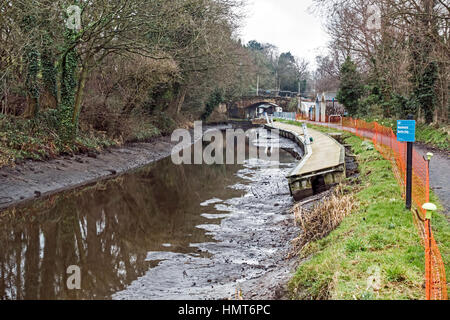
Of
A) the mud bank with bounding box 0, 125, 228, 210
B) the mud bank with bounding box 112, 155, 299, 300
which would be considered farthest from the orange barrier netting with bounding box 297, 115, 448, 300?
the mud bank with bounding box 0, 125, 228, 210

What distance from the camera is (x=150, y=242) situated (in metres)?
9.01

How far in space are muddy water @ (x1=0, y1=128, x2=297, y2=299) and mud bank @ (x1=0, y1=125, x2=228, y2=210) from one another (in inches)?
29.6

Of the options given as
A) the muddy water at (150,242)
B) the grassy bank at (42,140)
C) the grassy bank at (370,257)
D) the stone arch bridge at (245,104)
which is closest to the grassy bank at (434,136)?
the muddy water at (150,242)

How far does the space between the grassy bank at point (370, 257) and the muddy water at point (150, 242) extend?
2.20ft

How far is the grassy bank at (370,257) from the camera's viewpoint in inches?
196

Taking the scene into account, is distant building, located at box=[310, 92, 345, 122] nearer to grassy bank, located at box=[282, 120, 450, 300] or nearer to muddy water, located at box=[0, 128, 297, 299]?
muddy water, located at box=[0, 128, 297, 299]

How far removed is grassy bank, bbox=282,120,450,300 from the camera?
4988mm

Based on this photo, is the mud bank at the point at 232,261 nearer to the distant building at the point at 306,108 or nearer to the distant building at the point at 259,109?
the distant building at the point at 306,108

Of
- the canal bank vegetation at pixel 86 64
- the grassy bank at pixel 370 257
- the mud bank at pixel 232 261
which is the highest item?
the canal bank vegetation at pixel 86 64

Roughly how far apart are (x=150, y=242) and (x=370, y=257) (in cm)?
477

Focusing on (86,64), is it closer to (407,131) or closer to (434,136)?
(407,131)
